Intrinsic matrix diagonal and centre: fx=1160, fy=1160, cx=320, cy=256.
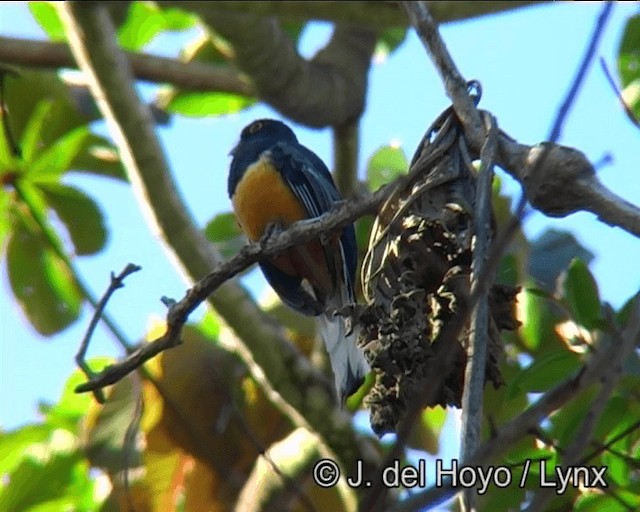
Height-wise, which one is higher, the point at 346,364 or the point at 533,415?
the point at 346,364

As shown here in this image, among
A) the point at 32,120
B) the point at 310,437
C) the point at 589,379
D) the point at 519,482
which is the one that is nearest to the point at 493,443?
the point at 589,379

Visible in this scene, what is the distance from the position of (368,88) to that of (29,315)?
1.82 meters

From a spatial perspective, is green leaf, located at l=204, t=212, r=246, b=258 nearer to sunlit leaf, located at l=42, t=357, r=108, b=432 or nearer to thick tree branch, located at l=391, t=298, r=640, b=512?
sunlit leaf, located at l=42, t=357, r=108, b=432

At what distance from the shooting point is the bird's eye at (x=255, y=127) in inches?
194

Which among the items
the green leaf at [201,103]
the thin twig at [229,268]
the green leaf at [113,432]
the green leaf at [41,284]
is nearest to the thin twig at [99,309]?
the thin twig at [229,268]

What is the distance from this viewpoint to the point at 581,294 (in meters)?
2.96

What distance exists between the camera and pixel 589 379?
134 cm

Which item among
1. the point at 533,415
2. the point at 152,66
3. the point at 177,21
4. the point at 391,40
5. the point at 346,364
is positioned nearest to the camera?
the point at 533,415

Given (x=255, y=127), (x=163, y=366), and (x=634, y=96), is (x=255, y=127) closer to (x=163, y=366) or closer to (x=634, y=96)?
(x=163, y=366)

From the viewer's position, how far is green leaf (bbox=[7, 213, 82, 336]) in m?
5.05

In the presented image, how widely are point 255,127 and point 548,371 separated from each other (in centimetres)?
240

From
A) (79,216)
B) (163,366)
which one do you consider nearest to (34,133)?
(79,216)

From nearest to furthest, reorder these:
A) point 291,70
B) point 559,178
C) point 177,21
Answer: point 559,178 → point 291,70 → point 177,21

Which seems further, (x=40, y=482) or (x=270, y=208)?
(x=270, y=208)
